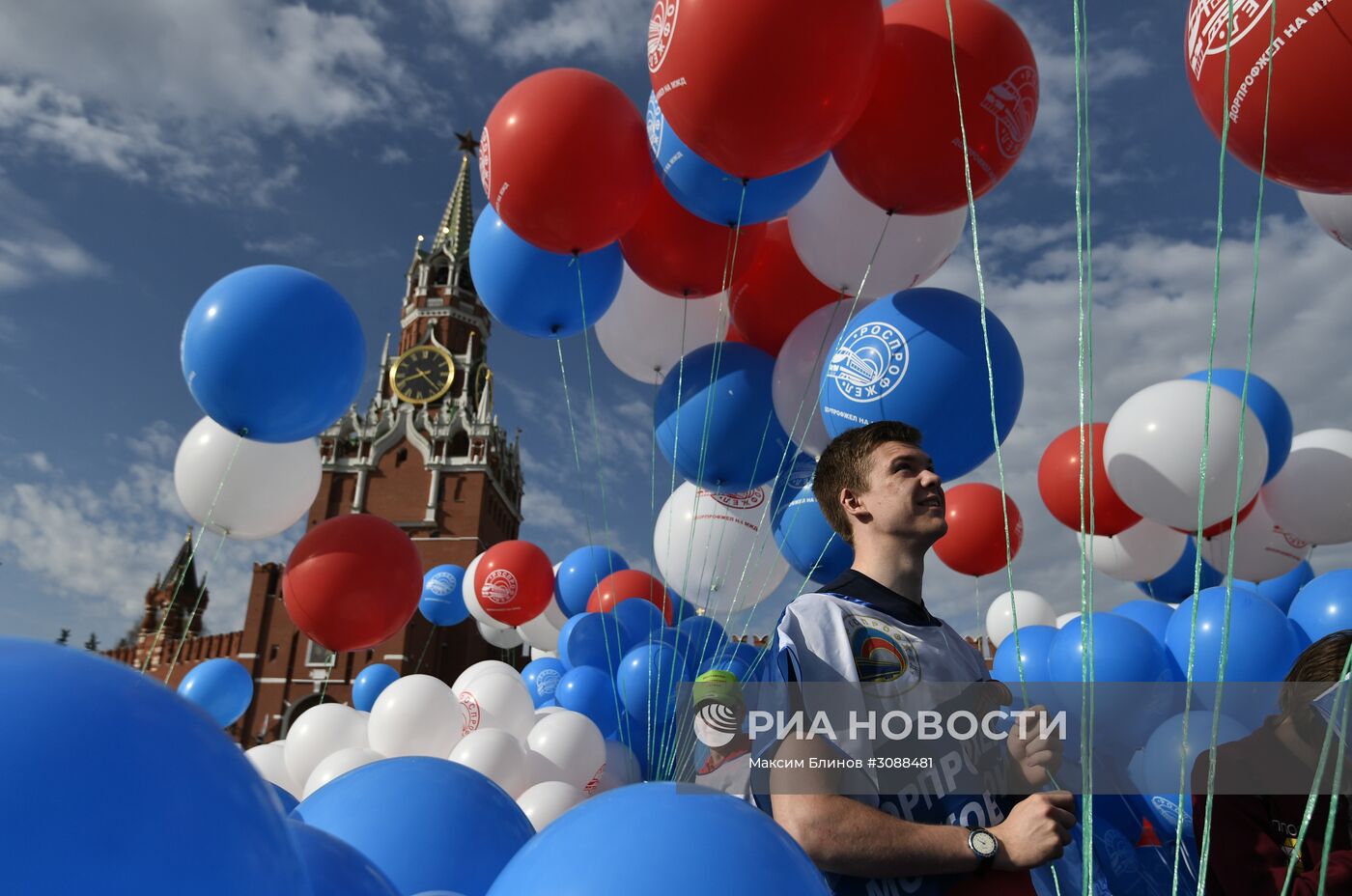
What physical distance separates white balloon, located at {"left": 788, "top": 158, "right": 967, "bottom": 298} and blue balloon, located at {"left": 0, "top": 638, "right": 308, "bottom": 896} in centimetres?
356

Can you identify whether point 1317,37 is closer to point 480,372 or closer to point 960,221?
point 960,221

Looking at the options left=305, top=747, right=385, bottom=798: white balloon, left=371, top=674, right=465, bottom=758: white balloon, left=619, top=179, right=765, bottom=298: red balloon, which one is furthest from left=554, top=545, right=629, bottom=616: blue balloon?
left=619, top=179, right=765, bottom=298: red balloon

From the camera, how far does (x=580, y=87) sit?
12.5 feet

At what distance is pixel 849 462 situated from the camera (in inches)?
74.4

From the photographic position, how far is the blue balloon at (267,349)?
4285mm

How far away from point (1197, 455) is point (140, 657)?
38784 millimetres

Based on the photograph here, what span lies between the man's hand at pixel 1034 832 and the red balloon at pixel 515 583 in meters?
9.29

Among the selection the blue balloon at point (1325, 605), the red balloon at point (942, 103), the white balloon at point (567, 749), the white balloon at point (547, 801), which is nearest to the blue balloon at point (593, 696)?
the white balloon at point (567, 749)

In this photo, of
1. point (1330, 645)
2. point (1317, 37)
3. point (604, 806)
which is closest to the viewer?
point (604, 806)

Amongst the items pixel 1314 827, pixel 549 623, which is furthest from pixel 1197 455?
pixel 549 623

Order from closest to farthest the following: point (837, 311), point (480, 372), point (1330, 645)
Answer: point (1330, 645) → point (837, 311) → point (480, 372)

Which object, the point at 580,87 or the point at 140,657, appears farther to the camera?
the point at 140,657

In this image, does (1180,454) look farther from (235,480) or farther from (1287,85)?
(235,480)

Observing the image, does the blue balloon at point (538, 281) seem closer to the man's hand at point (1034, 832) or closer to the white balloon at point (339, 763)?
the white balloon at point (339, 763)
